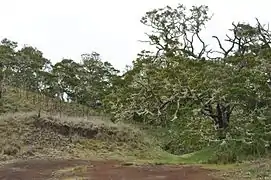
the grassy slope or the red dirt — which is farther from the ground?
the grassy slope

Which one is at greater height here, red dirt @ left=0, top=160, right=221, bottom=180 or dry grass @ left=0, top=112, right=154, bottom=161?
dry grass @ left=0, top=112, right=154, bottom=161

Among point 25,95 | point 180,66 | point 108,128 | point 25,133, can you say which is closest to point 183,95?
point 180,66

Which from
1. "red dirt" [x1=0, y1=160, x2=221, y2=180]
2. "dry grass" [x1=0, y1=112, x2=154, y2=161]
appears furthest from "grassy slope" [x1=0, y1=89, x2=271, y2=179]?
"red dirt" [x1=0, y1=160, x2=221, y2=180]

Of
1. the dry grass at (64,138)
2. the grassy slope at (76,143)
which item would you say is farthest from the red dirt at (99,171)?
the dry grass at (64,138)

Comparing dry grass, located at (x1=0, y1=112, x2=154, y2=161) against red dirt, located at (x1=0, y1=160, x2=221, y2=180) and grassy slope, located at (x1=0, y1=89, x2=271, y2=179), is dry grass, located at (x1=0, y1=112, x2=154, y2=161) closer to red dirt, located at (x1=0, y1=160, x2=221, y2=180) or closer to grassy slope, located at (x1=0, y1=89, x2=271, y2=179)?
grassy slope, located at (x1=0, y1=89, x2=271, y2=179)

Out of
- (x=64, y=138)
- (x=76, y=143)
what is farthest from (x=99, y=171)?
(x=64, y=138)

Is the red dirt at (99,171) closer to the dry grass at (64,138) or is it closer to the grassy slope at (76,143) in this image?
the grassy slope at (76,143)

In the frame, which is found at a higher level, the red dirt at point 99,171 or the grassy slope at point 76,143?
the grassy slope at point 76,143

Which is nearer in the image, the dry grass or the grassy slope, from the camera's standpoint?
the grassy slope

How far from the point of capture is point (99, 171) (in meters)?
15.1

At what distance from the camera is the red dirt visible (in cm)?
1370

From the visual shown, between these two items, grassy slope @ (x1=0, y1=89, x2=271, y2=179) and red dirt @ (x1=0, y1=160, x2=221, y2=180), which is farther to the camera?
grassy slope @ (x1=0, y1=89, x2=271, y2=179)

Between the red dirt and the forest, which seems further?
the forest

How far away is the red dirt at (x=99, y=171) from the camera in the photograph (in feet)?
45.0
